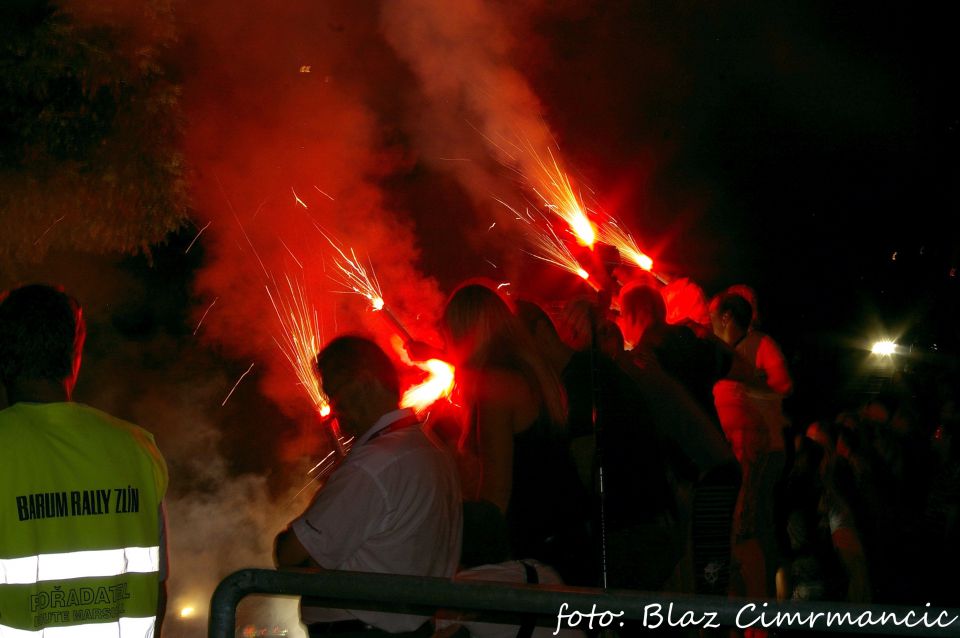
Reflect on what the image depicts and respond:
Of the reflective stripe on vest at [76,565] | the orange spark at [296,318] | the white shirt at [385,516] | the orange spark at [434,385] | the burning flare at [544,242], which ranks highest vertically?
the burning flare at [544,242]

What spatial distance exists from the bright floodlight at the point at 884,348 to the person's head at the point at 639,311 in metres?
5.79

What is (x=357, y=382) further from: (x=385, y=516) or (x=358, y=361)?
(x=385, y=516)

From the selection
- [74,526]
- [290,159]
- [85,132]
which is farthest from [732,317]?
[85,132]

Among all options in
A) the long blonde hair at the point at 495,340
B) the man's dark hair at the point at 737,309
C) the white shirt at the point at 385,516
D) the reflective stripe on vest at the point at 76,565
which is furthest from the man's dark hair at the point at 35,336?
the man's dark hair at the point at 737,309

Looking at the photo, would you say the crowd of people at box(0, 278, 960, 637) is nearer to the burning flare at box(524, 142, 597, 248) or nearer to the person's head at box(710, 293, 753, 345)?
the person's head at box(710, 293, 753, 345)

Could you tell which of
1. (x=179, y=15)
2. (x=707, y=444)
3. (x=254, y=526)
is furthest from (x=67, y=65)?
(x=707, y=444)

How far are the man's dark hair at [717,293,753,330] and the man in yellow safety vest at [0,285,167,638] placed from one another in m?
3.74

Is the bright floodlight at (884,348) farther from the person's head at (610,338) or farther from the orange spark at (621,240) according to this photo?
the person's head at (610,338)

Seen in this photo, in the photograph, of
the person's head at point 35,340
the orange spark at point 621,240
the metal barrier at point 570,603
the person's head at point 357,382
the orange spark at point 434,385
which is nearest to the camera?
the metal barrier at point 570,603

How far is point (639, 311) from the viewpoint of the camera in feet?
15.0

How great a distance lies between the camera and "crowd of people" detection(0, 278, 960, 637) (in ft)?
8.61

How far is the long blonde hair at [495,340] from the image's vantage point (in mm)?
3605

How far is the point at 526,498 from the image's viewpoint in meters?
3.46

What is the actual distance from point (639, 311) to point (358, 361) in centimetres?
204
